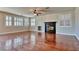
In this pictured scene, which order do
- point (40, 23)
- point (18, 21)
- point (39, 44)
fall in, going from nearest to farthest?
point (39, 44) → point (18, 21) → point (40, 23)

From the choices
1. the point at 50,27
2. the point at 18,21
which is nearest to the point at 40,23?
the point at 50,27

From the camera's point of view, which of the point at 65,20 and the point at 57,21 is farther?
the point at 57,21

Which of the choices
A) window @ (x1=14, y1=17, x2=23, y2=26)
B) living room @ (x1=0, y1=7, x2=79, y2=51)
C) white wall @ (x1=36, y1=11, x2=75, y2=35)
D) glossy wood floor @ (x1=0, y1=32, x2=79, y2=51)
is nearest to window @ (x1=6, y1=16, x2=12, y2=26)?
living room @ (x1=0, y1=7, x2=79, y2=51)

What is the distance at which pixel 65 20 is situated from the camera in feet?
32.5

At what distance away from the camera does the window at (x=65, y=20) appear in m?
9.57

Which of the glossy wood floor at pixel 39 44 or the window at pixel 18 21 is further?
the window at pixel 18 21

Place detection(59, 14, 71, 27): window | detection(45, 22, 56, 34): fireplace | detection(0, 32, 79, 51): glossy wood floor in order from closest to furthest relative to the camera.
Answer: detection(0, 32, 79, 51): glossy wood floor
detection(59, 14, 71, 27): window
detection(45, 22, 56, 34): fireplace

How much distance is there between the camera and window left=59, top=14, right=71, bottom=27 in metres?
9.57

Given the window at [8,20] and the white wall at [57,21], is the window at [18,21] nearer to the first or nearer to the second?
the window at [8,20]

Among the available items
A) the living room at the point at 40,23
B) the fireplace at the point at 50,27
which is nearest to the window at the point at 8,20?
the living room at the point at 40,23

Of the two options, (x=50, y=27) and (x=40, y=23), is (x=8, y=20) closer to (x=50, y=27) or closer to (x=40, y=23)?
(x=40, y=23)

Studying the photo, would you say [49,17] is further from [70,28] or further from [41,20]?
[70,28]

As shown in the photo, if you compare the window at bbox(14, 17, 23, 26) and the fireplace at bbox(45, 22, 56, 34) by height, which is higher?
the window at bbox(14, 17, 23, 26)

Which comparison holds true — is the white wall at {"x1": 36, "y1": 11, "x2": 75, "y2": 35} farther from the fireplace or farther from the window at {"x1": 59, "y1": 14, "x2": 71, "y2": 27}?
the fireplace
